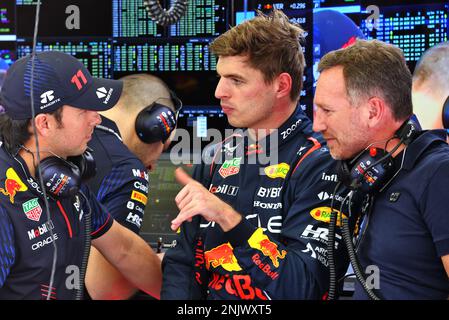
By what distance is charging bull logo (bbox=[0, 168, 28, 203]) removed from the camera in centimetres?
195

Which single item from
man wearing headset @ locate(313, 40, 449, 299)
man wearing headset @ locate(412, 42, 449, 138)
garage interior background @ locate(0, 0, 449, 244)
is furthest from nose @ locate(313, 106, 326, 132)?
garage interior background @ locate(0, 0, 449, 244)

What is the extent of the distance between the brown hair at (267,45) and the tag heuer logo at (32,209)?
726 millimetres

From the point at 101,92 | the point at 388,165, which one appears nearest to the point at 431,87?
the point at 388,165

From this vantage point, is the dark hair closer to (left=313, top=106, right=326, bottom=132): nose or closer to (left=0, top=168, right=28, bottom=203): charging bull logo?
(left=0, top=168, right=28, bottom=203): charging bull logo

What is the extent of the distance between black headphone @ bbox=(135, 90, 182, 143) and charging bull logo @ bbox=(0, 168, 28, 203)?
970mm

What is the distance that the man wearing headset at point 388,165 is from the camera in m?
1.85

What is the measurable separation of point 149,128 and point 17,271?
1082mm

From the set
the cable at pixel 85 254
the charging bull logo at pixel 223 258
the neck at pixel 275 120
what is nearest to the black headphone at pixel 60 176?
the cable at pixel 85 254

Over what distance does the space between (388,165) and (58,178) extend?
2.97ft

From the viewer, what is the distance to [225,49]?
2.23m

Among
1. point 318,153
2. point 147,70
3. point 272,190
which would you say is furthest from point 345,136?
point 147,70

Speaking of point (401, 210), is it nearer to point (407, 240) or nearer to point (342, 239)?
point (407, 240)

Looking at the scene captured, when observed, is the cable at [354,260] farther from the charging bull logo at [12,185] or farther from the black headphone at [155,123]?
the black headphone at [155,123]

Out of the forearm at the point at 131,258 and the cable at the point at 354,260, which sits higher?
the cable at the point at 354,260
